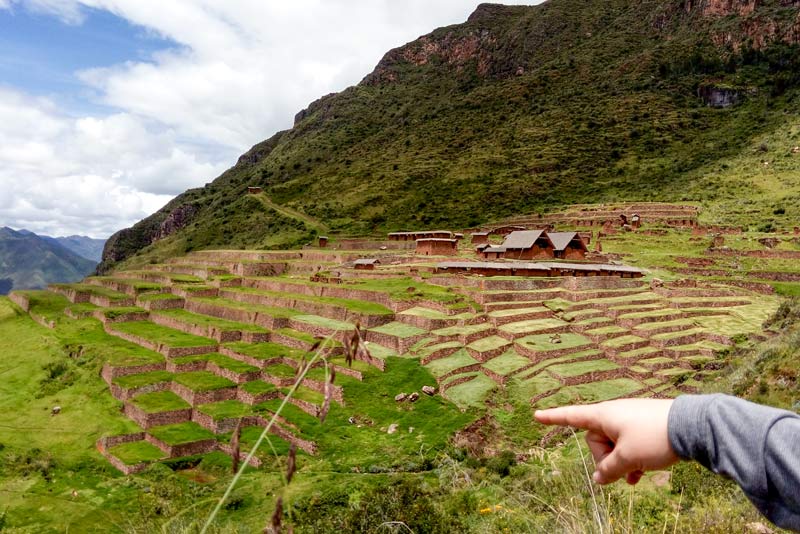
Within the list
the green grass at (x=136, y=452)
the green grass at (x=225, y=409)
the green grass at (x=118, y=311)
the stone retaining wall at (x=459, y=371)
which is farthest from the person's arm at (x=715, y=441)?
the green grass at (x=118, y=311)

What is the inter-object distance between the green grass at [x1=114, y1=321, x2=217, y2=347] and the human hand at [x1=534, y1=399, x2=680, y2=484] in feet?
80.6

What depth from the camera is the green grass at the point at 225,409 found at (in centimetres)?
1823

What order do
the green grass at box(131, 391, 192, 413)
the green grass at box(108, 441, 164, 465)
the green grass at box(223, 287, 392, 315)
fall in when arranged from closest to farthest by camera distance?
the green grass at box(108, 441, 164, 465) < the green grass at box(131, 391, 192, 413) < the green grass at box(223, 287, 392, 315)

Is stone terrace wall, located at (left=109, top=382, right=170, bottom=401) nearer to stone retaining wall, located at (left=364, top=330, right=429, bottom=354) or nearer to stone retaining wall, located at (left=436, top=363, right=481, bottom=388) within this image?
stone retaining wall, located at (left=364, top=330, right=429, bottom=354)

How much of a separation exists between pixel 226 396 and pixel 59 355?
11254 millimetres

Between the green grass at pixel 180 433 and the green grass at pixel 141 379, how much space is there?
128 inches

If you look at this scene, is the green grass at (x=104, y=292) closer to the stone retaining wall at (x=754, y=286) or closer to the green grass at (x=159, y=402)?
the green grass at (x=159, y=402)

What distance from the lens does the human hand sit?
162cm

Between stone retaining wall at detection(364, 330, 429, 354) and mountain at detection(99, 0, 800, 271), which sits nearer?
stone retaining wall at detection(364, 330, 429, 354)

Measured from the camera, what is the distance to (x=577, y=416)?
1.87 m

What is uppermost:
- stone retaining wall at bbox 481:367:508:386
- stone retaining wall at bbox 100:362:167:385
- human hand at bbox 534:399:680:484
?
human hand at bbox 534:399:680:484

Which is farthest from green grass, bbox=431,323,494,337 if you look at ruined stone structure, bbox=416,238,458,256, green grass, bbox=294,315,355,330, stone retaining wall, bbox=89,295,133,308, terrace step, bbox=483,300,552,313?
stone retaining wall, bbox=89,295,133,308

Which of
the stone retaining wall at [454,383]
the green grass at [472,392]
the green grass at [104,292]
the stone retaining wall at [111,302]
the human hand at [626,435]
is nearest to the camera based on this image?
the human hand at [626,435]

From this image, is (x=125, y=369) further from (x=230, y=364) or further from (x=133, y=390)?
(x=230, y=364)
